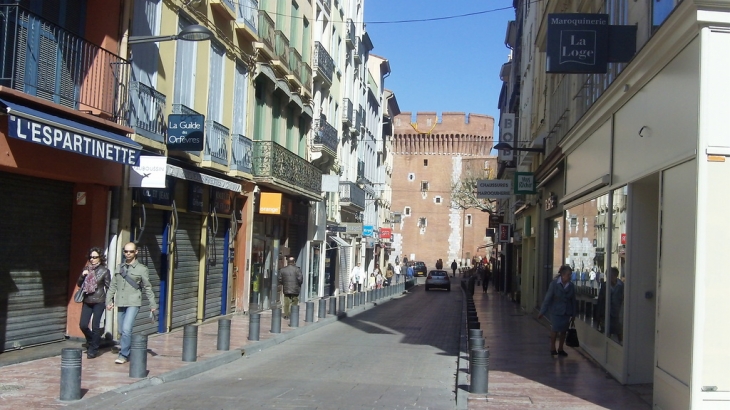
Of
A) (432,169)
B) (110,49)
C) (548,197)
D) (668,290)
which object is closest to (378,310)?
(548,197)

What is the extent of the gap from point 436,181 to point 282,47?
69.0 meters

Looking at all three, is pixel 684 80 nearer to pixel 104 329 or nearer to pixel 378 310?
pixel 104 329

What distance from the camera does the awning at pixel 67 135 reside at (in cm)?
995

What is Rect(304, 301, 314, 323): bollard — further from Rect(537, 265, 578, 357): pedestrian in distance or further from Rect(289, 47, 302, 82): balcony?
Rect(537, 265, 578, 357): pedestrian in distance

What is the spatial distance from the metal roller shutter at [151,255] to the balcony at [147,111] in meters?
1.54

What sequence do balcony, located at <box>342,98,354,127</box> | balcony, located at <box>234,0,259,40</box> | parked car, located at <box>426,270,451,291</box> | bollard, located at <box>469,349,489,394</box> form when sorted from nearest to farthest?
bollard, located at <box>469,349,489,394</box>
balcony, located at <box>234,0,259,40</box>
balcony, located at <box>342,98,354,127</box>
parked car, located at <box>426,270,451,291</box>

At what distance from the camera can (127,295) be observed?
38.3 feet

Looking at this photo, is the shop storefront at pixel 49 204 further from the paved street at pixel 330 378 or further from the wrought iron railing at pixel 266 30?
the wrought iron railing at pixel 266 30

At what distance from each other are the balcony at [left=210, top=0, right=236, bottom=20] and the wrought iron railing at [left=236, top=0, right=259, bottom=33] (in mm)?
463

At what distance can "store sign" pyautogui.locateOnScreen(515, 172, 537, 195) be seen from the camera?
2583cm

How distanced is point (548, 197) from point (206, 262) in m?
10.1

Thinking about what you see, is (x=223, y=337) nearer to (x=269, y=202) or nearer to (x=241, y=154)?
(x=241, y=154)

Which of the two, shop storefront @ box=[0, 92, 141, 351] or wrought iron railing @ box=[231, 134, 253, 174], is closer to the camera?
shop storefront @ box=[0, 92, 141, 351]

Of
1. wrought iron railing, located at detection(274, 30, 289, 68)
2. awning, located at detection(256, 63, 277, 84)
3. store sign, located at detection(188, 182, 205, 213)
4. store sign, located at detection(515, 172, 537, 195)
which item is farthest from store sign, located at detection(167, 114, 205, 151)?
store sign, located at detection(515, 172, 537, 195)
